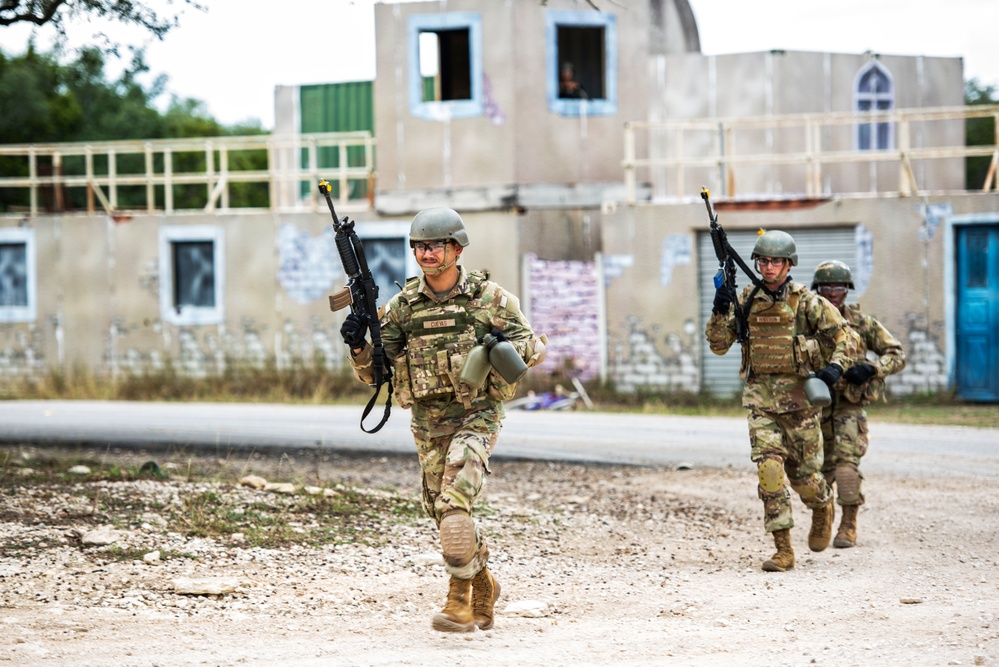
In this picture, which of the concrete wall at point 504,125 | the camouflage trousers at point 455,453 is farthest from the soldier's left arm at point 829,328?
the concrete wall at point 504,125

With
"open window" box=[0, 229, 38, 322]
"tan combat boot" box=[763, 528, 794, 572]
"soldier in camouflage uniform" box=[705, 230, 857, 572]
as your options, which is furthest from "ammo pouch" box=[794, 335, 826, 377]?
"open window" box=[0, 229, 38, 322]

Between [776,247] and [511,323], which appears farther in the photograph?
[776,247]

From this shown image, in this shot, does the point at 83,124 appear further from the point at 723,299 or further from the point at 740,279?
the point at 723,299

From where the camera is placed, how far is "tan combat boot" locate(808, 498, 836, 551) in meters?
7.31

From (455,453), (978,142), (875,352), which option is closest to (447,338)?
(455,453)

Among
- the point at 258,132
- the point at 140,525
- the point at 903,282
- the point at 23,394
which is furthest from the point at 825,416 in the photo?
the point at 258,132

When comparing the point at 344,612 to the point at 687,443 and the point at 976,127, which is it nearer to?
the point at 687,443

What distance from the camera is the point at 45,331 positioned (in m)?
21.2

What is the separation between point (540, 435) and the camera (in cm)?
1343

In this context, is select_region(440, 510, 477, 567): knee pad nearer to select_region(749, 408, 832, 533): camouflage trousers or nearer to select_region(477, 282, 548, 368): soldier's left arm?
select_region(477, 282, 548, 368): soldier's left arm

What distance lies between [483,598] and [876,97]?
18.7 metres

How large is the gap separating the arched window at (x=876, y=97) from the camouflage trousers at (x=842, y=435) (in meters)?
15.1

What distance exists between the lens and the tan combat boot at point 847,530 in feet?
25.0

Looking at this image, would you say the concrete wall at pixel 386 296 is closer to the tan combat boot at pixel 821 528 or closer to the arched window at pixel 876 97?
the arched window at pixel 876 97
